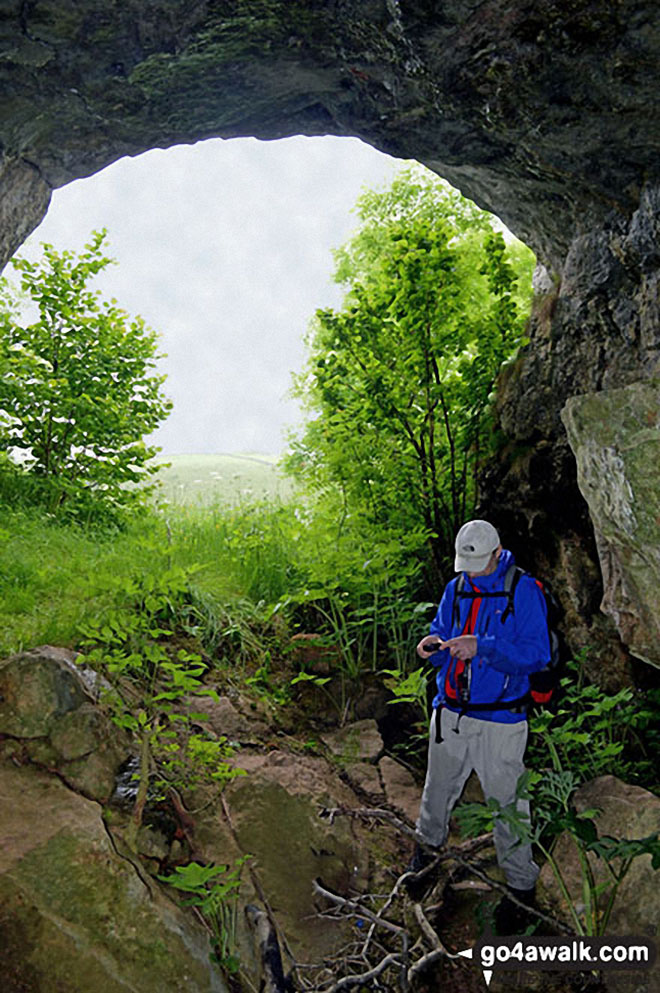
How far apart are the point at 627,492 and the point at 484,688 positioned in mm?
1444

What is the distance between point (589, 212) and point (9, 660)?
5057 mm

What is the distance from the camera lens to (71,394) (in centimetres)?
807

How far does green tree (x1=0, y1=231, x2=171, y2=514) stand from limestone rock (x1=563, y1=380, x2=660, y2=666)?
227 inches

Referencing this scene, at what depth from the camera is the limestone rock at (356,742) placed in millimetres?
5035

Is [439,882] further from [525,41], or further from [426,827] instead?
[525,41]

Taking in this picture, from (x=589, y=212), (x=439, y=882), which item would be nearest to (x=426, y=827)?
(x=439, y=882)

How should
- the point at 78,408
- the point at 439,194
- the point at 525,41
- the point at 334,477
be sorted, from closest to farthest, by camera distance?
the point at 525,41
the point at 334,477
the point at 78,408
the point at 439,194

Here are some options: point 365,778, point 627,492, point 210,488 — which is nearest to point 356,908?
point 365,778

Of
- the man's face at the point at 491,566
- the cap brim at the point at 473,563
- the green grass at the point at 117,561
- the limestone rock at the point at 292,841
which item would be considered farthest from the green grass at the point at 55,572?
the man's face at the point at 491,566

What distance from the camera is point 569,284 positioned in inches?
210

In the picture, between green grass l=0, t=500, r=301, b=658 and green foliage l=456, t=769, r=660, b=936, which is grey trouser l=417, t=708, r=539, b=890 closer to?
green foliage l=456, t=769, r=660, b=936

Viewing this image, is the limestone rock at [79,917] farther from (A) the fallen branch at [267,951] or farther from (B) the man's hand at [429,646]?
(B) the man's hand at [429,646]

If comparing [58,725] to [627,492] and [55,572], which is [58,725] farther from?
[627,492]

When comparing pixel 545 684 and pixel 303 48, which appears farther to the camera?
pixel 303 48
